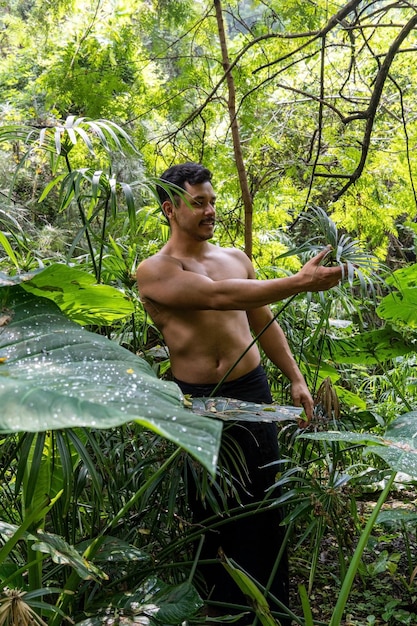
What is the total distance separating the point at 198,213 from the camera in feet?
6.69

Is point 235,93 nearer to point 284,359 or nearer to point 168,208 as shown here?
point 168,208

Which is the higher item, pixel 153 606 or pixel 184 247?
pixel 184 247

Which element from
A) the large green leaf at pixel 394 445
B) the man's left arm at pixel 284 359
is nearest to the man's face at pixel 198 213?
the man's left arm at pixel 284 359

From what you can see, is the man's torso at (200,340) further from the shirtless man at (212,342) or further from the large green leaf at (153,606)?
the large green leaf at (153,606)

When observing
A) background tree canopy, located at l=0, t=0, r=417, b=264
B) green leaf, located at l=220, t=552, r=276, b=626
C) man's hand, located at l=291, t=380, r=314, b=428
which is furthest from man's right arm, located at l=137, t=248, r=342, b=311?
background tree canopy, located at l=0, t=0, r=417, b=264

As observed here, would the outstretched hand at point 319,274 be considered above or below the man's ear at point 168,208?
below

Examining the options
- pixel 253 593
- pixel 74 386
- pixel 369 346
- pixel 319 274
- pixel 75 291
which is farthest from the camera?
pixel 369 346

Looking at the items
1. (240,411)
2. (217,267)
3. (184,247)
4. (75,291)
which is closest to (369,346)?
(217,267)

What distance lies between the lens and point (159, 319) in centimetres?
206

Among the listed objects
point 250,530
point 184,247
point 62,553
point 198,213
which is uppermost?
point 198,213

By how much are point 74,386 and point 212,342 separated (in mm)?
1324

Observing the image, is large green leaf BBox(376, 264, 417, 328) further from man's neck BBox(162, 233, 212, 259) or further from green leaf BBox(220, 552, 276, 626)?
green leaf BBox(220, 552, 276, 626)

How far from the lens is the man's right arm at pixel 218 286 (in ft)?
5.38

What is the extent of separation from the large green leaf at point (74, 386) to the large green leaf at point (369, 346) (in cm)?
166
